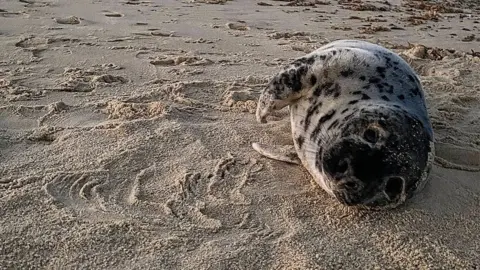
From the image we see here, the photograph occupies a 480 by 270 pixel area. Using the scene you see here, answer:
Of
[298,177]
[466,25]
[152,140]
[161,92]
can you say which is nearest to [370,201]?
[298,177]

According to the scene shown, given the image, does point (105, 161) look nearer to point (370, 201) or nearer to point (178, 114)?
point (178, 114)

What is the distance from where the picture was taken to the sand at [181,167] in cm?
223

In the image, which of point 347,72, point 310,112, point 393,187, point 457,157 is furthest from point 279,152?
point 457,157

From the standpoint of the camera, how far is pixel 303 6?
25.1 ft

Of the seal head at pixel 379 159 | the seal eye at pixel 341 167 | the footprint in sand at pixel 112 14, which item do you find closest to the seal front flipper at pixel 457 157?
the seal head at pixel 379 159

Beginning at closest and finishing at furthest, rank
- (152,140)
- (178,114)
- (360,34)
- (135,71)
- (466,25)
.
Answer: (152,140) → (178,114) → (135,71) → (360,34) → (466,25)

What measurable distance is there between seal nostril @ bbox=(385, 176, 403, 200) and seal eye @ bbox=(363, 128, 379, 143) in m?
0.17

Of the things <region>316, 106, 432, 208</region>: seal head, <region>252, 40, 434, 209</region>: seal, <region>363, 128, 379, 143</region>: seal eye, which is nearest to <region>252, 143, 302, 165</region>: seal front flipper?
<region>252, 40, 434, 209</region>: seal

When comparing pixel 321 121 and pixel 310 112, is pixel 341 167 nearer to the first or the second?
pixel 321 121

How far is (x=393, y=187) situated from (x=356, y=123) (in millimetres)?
322

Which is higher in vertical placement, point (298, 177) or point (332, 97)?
point (332, 97)

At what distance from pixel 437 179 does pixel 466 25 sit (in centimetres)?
487

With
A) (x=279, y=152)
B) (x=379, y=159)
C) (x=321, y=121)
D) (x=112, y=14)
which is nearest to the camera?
(x=379, y=159)

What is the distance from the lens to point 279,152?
3.07 metres
